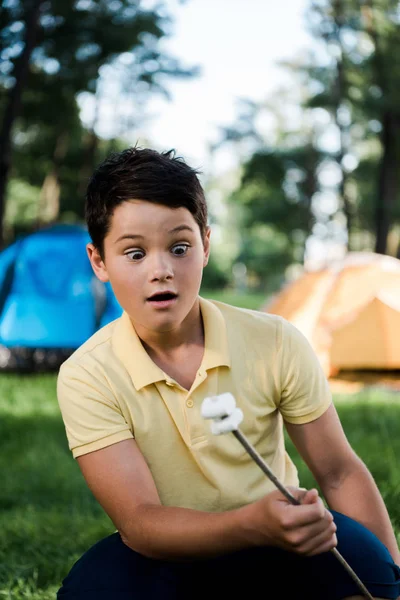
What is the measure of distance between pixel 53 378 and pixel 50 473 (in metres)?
2.80

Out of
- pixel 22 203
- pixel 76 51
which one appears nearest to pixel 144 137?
pixel 22 203

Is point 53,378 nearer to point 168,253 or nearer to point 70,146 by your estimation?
point 168,253

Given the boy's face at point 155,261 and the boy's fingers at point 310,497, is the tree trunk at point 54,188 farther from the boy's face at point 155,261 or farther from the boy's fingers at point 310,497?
the boy's fingers at point 310,497

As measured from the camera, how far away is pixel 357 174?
15.2m

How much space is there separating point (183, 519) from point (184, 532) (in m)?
0.02

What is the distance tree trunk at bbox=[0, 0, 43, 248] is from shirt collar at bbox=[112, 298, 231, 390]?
23.9ft

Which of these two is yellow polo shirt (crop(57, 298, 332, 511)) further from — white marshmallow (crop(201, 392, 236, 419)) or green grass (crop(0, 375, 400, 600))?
green grass (crop(0, 375, 400, 600))

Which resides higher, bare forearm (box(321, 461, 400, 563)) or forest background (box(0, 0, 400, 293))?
forest background (box(0, 0, 400, 293))

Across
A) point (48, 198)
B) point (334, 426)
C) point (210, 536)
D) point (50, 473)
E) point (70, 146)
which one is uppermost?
point (70, 146)

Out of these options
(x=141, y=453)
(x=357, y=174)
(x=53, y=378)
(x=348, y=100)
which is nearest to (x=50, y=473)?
(x=141, y=453)

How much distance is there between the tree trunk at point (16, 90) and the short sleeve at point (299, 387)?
7.43m

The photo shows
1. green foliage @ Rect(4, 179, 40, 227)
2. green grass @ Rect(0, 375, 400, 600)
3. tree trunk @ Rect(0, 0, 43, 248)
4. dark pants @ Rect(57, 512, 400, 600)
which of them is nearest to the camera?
dark pants @ Rect(57, 512, 400, 600)

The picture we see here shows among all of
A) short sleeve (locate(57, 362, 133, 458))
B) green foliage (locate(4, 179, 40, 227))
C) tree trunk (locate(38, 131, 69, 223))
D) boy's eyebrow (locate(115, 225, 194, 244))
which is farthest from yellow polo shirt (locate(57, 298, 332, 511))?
green foliage (locate(4, 179, 40, 227))

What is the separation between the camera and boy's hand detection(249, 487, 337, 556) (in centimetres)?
108
